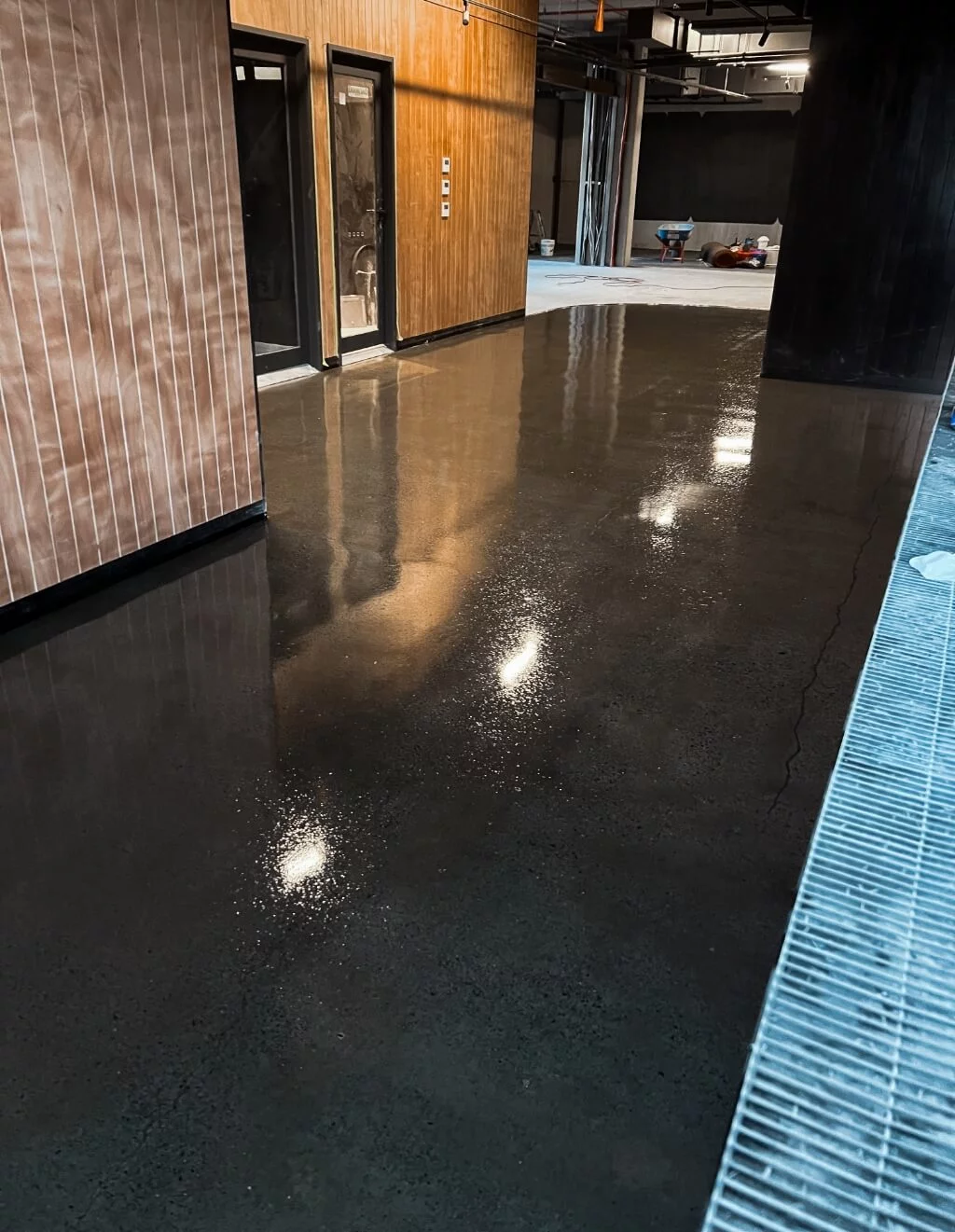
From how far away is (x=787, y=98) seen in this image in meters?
19.8

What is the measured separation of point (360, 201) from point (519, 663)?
5.88 m

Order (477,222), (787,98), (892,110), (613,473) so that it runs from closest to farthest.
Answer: (613,473) < (892,110) < (477,222) < (787,98)

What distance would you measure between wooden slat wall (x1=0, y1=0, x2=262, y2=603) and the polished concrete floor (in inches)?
14.2

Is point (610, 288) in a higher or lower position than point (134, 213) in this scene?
lower

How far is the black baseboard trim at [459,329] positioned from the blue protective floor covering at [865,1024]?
6.73 m

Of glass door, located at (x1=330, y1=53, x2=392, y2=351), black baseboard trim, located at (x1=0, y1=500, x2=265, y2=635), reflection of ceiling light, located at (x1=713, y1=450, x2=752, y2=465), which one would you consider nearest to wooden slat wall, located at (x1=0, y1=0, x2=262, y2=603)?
black baseboard trim, located at (x1=0, y1=500, x2=265, y2=635)

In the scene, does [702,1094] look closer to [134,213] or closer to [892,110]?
[134,213]

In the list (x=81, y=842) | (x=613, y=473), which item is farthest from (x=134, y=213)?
(x=613, y=473)

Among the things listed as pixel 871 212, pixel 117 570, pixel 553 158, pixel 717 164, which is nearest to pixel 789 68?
pixel 717 164

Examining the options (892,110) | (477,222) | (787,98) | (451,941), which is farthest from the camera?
(787,98)

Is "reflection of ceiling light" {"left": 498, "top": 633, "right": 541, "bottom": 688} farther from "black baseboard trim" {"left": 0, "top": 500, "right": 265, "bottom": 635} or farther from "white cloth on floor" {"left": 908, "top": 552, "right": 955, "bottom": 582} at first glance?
"white cloth on floor" {"left": 908, "top": 552, "right": 955, "bottom": 582}

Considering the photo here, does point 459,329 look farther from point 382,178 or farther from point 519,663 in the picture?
point 519,663

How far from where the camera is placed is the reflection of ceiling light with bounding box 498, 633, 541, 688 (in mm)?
2910

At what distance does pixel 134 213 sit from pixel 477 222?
653 cm
